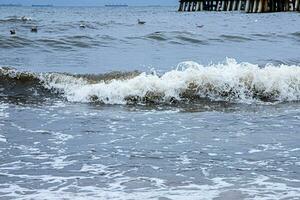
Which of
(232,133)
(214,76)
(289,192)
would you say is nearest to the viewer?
(289,192)

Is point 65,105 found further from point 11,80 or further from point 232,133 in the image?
point 232,133

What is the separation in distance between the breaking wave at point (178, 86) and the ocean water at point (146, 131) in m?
0.02

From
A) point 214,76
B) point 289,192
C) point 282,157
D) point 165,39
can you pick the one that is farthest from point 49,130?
point 165,39

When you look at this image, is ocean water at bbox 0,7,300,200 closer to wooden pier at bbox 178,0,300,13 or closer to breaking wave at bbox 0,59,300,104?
breaking wave at bbox 0,59,300,104

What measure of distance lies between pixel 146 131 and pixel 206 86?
3.39 meters

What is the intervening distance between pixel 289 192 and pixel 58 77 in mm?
7260

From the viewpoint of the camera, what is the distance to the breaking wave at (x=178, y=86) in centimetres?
946

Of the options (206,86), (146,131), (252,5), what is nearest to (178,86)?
(206,86)

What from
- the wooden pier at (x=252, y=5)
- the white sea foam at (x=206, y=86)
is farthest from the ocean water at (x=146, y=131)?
the wooden pier at (x=252, y=5)

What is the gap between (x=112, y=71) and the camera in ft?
38.7

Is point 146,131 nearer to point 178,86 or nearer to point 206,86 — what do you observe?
point 178,86

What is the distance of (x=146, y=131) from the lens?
22.3ft

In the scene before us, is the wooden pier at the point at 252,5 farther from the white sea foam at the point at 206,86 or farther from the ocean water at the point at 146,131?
the white sea foam at the point at 206,86

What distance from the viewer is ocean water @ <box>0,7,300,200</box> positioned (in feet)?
15.4
